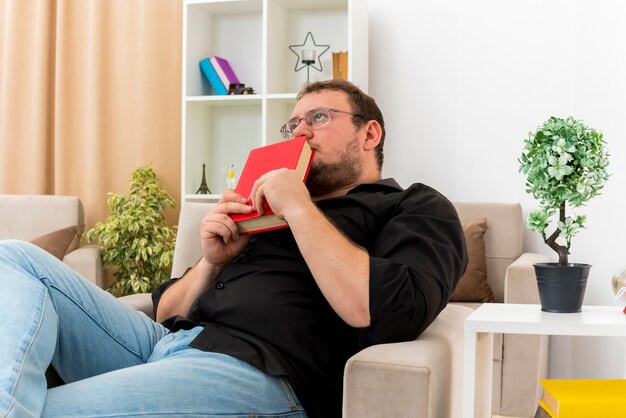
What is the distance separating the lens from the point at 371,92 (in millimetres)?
3904

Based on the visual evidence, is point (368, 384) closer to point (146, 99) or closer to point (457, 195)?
point (457, 195)

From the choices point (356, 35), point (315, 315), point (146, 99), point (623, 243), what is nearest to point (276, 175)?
point (315, 315)

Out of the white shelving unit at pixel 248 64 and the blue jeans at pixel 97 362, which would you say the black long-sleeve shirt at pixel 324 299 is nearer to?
the blue jeans at pixel 97 362

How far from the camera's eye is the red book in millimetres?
1651

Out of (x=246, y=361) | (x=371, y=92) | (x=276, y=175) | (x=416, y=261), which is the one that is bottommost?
(x=246, y=361)

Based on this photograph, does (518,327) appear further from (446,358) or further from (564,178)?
(564,178)

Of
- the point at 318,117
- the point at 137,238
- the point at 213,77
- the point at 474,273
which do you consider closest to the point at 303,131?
the point at 318,117

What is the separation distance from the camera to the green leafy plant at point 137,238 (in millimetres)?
3658

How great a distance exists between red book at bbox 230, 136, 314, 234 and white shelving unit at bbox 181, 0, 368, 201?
185cm

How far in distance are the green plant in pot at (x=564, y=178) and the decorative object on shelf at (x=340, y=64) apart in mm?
2171

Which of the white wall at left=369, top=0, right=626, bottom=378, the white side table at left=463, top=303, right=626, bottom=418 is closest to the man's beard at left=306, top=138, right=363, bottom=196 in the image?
the white side table at left=463, top=303, right=626, bottom=418

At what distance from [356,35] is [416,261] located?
7.44 feet

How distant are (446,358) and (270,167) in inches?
23.2

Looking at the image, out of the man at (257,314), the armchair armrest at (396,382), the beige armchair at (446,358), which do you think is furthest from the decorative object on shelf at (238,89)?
the armchair armrest at (396,382)
